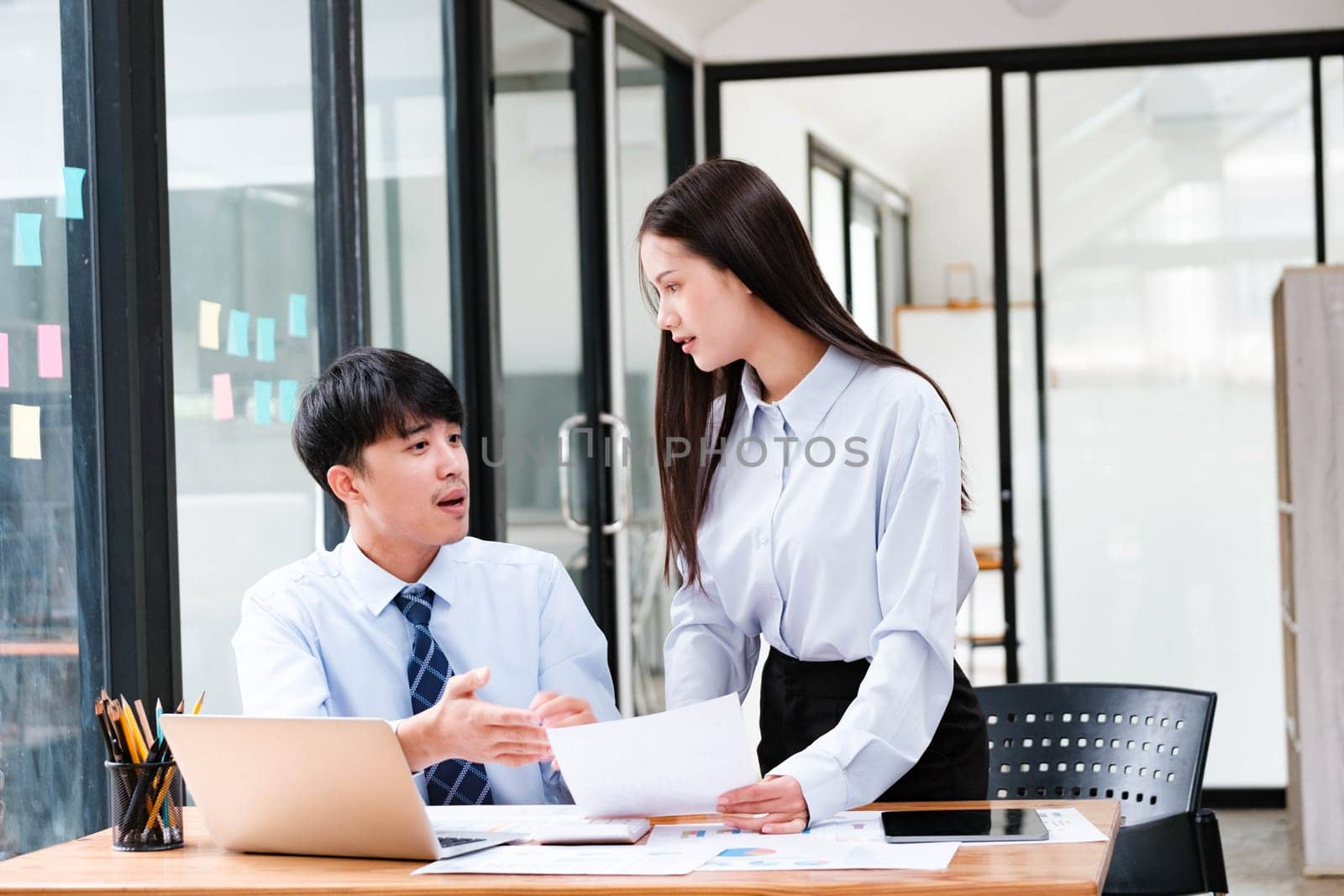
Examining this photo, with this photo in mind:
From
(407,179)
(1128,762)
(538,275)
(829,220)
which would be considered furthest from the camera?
(829,220)

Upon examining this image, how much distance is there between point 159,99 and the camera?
235cm

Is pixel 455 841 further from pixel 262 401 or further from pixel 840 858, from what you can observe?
pixel 262 401

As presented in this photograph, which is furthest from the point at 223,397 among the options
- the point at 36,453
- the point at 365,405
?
the point at 365,405

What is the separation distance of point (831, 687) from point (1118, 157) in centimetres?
342

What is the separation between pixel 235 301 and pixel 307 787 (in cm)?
141

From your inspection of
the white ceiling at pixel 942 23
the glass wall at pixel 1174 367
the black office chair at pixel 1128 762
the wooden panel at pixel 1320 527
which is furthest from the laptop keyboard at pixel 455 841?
the glass wall at pixel 1174 367

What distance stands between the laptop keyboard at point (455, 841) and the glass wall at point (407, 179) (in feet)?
5.83

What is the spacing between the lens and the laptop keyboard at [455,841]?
1.51m

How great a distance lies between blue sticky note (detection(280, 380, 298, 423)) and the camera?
9.36 ft

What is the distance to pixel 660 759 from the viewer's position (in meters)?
1.47

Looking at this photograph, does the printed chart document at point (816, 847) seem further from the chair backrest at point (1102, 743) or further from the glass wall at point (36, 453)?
the glass wall at point (36, 453)

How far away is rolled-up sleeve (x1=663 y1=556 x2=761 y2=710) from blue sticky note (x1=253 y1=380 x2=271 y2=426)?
1.16 meters

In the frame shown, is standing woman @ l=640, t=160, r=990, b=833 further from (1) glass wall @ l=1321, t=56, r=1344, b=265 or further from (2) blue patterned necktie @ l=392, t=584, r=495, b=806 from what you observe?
(1) glass wall @ l=1321, t=56, r=1344, b=265

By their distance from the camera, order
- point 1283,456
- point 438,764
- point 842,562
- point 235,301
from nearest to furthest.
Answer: point 842,562 → point 438,764 → point 235,301 → point 1283,456
